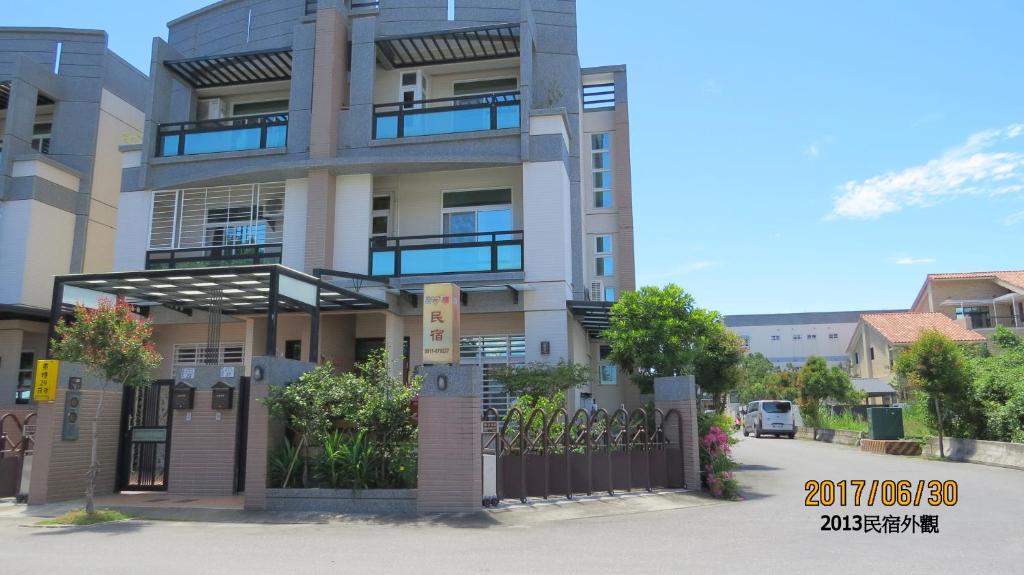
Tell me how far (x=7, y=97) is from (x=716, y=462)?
2416 cm

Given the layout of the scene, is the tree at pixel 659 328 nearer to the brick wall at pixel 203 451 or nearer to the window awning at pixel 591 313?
the window awning at pixel 591 313

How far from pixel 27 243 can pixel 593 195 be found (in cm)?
1771

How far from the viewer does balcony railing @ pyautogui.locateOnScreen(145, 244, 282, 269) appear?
19.5m

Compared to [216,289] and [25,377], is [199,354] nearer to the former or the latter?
[216,289]

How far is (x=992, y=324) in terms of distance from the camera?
164ft

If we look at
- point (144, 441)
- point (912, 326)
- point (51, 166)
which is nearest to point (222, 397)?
point (144, 441)

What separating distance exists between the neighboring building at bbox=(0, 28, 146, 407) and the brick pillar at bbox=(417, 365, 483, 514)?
15.0 metres

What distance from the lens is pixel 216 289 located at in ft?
49.7

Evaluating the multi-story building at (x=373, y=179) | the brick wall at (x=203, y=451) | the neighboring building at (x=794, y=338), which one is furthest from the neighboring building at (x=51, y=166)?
the neighboring building at (x=794, y=338)

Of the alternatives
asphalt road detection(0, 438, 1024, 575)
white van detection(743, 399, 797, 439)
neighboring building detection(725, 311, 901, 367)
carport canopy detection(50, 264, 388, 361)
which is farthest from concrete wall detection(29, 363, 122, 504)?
neighboring building detection(725, 311, 901, 367)

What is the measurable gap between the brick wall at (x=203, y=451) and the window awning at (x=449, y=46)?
11738 mm

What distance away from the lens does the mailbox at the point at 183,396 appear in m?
12.2

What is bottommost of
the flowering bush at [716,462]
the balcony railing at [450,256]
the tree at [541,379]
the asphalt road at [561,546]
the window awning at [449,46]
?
the asphalt road at [561,546]

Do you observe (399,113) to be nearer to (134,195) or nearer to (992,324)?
(134,195)
